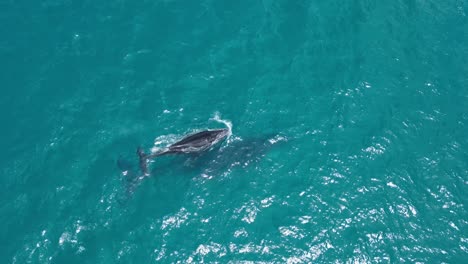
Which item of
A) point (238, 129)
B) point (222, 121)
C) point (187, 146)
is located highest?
point (222, 121)

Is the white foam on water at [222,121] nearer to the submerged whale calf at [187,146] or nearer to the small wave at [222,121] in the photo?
the small wave at [222,121]

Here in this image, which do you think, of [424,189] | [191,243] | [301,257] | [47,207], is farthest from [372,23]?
[47,207]

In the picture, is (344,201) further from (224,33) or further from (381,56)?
(224,33)

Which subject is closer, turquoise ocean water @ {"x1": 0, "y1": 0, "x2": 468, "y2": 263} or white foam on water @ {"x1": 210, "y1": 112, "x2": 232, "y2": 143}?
turquoise ocean water @ {"x1": 0, "y1": 0, "x2": 468, "y2": 263}

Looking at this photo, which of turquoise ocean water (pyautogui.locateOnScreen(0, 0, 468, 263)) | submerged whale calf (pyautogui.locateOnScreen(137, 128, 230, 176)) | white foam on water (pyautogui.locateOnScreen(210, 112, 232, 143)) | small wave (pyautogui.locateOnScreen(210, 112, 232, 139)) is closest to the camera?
turquoise ocean water (pyautogui.locateOnScreen(0, 0, 468, 263))

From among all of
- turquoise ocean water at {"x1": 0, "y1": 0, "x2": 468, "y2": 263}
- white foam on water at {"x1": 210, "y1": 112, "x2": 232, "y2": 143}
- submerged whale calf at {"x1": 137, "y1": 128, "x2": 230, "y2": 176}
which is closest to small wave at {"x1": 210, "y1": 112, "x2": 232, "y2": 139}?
white foam on water at {"x1": 210, "y1": 112, "x2": 232, "y2": 143}

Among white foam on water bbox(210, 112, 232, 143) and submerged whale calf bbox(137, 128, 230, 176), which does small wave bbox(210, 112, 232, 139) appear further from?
submerged whale calf bbox(137, 128, 230, 176)

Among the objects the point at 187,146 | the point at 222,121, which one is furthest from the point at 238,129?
the point at 187,146

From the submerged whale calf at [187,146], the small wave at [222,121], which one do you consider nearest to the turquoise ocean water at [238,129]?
the small wave at [222,121]

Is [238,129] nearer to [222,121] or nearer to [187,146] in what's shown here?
[222,121]
